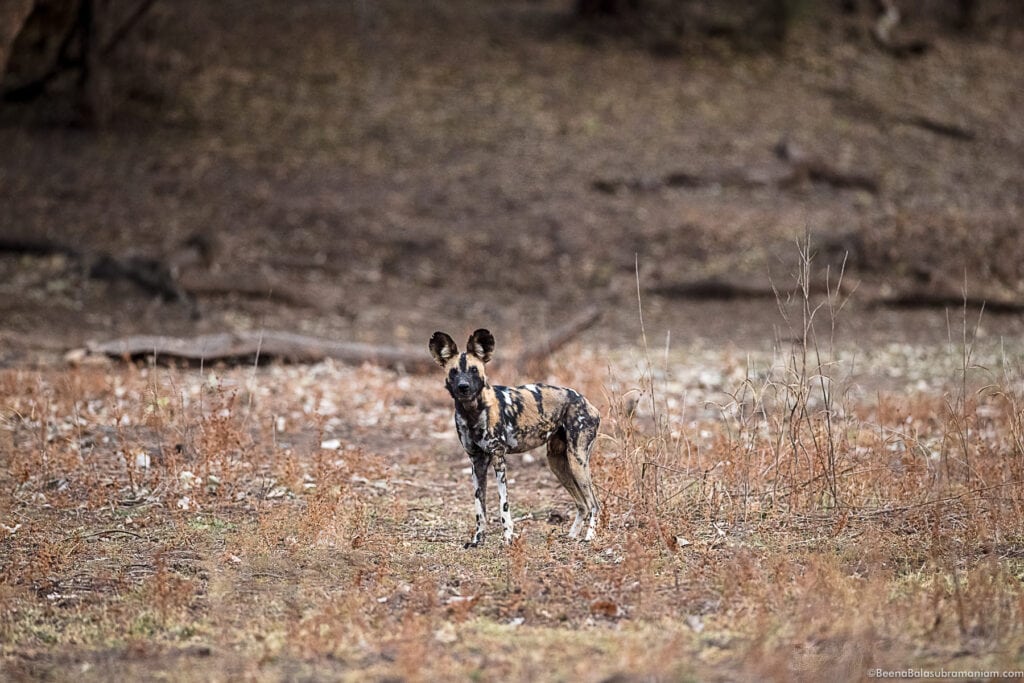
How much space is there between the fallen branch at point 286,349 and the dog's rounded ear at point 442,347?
17.0 feet

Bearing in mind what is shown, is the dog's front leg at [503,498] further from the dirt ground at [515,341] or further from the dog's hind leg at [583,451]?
the dog's hind leg at [583,451]

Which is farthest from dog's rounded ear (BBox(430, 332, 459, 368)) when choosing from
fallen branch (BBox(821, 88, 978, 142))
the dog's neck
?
fallen branch (BBox(821, 88, 978, 142))

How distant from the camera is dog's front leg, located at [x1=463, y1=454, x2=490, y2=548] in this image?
6.57 m

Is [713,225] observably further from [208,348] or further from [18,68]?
[18,68]

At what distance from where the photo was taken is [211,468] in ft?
26.8

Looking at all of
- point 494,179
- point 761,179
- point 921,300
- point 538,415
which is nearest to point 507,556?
point 538,415

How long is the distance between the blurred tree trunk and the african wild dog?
27.3 feet

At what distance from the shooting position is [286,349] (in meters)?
12.1

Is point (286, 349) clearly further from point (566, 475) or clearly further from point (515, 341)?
point (566, 475)

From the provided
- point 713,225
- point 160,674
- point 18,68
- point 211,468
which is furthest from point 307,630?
point 18,68

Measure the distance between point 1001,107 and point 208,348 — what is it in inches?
688

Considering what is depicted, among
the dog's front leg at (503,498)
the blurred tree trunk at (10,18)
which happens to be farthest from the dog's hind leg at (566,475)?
the blurred tree trunk at (10,18)

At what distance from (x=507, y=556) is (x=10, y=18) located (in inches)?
363

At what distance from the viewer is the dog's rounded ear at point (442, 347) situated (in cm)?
627
